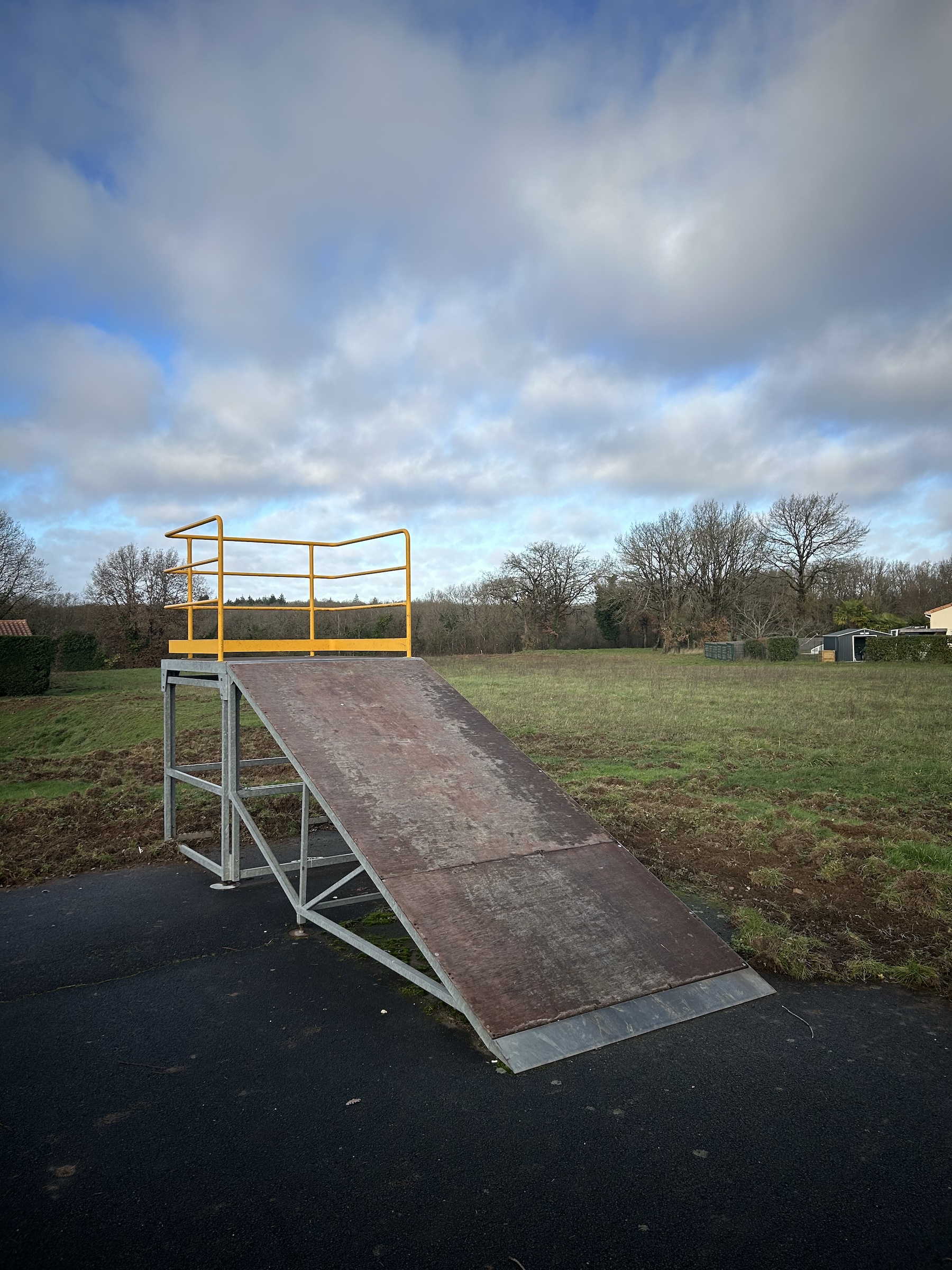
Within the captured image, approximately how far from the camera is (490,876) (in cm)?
449

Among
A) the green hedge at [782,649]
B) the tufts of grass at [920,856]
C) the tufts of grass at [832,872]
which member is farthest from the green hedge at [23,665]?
the green hedge at [782,649]

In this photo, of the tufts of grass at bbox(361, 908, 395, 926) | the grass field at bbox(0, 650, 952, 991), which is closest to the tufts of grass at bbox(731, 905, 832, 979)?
the grass field at bbox(0, 650, 952, 991)

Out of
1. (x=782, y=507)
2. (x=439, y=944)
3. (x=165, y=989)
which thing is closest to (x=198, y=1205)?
(x=439, y=944)

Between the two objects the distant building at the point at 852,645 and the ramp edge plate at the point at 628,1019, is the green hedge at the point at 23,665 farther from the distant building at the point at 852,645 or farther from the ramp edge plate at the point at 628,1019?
the distant building at the point at 852,645

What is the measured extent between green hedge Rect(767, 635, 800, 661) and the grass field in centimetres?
1916

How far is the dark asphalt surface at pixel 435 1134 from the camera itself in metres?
2.52

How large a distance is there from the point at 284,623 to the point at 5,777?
1458 cm

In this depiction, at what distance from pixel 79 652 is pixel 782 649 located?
32567mm

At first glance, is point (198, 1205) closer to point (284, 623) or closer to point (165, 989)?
point (165, 989)

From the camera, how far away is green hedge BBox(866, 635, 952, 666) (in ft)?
111

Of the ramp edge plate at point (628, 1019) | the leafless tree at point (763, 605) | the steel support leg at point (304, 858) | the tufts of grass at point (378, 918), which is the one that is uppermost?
the leafless tree at point (763, 605)

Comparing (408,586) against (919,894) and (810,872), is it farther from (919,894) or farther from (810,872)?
(919,894)

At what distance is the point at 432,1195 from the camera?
2.72 m

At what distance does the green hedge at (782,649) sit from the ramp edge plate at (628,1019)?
122ft
